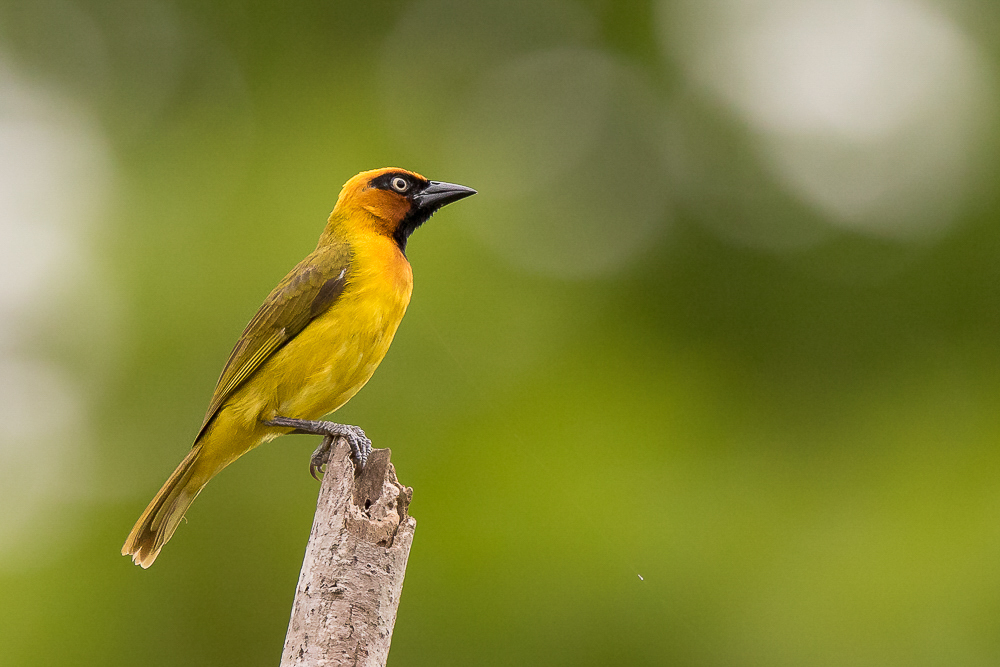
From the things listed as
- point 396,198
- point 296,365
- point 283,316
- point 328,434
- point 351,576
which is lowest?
point 351,576

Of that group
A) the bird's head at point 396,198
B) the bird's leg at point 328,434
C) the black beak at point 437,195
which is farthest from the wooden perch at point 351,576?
the black beak at point 437,195

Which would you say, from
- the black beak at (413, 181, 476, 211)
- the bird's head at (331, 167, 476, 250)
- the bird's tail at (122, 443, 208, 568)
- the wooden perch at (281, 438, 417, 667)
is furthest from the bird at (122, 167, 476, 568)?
the wooden perch at (281, 438, 417, 667)

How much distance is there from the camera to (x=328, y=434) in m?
4.60

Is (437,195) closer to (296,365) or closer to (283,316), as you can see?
(283,316)

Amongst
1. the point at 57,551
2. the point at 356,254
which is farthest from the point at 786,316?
the point at 57,551

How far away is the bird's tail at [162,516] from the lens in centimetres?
473

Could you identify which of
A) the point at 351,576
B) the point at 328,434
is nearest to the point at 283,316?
the point at 328,434

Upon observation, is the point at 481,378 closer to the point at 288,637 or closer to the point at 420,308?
the point at 420,308

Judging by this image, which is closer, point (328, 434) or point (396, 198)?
point (328, 434)

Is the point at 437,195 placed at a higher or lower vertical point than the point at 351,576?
higher

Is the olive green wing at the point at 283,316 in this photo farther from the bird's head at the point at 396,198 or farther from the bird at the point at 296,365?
the bird's head at the point at 396,198

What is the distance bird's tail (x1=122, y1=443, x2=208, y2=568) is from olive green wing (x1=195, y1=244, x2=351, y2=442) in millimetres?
248

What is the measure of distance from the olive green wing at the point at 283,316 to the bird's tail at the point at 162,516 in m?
0.25

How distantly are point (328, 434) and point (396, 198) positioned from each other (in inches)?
70.3
